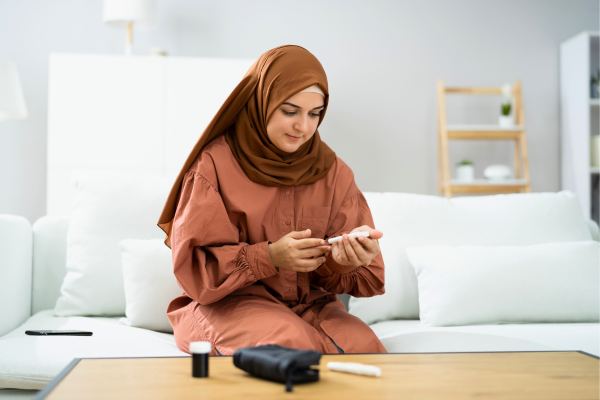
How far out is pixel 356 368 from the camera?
2.96 ft

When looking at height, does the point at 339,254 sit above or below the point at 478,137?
below

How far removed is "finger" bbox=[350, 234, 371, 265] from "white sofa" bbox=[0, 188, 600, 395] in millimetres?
321

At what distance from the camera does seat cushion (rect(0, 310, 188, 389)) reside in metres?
1.28

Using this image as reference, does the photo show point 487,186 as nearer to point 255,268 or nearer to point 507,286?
point 507,286

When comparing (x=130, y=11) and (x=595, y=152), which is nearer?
(x=130, y=11)

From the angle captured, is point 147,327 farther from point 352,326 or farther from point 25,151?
point 25,151

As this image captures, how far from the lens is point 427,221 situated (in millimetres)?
1950

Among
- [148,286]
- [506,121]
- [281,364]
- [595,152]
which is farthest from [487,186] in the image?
[281,364]

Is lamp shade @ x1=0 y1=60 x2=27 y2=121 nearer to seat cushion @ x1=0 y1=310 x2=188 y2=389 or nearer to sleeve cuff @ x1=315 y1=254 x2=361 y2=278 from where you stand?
seat cushion @ x1=0 y1=310 x2=188 y2=389

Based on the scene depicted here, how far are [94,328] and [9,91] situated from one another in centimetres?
142

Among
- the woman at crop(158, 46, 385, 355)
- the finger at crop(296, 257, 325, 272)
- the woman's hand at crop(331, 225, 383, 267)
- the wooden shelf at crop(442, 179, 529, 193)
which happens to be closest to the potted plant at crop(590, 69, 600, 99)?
the wooden shelf at crop(442, 179, 529, 193)

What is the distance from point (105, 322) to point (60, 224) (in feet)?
1.60

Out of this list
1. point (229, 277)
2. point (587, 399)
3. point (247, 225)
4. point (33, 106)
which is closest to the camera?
point (587, 399)

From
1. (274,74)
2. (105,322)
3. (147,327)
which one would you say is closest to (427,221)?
(274,74)
